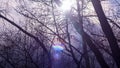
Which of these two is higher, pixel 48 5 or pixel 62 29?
pixel 48 5

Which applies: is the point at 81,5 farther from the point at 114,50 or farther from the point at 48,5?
the point at 114,50

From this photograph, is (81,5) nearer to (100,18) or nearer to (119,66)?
(100,18)

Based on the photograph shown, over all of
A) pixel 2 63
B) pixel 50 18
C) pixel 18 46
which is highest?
pixel 50 18

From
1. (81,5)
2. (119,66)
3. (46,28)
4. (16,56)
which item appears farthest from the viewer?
(16,56)

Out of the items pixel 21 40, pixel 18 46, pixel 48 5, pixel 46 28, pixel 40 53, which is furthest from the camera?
pixel 40 53

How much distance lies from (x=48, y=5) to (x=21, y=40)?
14.4 meters

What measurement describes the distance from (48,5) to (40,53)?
54.0ft

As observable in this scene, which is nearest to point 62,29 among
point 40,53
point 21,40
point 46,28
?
point 46,28

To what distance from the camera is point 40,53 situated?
2809 cm

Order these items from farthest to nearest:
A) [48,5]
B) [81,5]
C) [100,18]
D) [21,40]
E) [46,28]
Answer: [21,40], [46,28], [48,5], [81,5], [100,18]

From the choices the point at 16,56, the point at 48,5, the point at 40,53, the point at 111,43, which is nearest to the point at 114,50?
the point at 111,43

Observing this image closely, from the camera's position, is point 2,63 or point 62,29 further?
point 2,63

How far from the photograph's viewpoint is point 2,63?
31609 mm

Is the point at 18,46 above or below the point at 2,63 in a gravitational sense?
above
